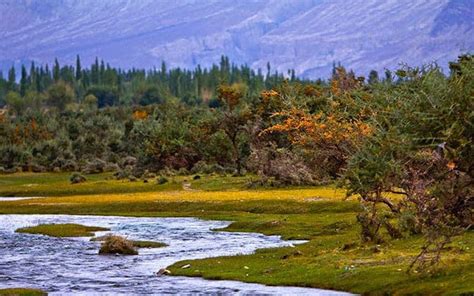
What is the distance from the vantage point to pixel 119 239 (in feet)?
197

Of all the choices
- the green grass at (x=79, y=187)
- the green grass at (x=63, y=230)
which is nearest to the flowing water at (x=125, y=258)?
the green grass at (x=63, y=230)

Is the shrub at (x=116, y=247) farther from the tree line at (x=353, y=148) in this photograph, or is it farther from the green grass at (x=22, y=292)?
the green grass at (x=22, y=292)

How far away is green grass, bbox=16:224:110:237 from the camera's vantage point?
71.3 meters

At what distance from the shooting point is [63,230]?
7312 centimetres

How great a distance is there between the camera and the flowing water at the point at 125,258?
4609 centimetres

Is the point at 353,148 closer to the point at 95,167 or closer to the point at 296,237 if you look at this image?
the point at 296,237

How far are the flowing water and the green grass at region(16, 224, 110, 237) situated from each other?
47.9 inches

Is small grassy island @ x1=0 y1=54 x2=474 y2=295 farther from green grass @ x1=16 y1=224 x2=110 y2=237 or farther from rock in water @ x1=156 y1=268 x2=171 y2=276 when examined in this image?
rock in water @ x1=156 y1=268 x2=171 y2=276

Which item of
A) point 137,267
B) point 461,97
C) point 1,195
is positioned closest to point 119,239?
point 137,267

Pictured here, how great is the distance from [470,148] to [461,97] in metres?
1.97

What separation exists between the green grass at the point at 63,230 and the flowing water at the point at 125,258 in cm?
122

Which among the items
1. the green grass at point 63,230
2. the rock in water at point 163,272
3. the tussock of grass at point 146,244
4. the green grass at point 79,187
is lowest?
the rock in water at point 163,272

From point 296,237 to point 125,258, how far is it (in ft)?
38.1

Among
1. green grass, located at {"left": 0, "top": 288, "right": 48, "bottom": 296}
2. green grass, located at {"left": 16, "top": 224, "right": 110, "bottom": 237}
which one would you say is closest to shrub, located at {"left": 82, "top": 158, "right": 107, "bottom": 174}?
green grass, located at {"left": 16, "top": 224, "right": 110, "bottom": 237}
